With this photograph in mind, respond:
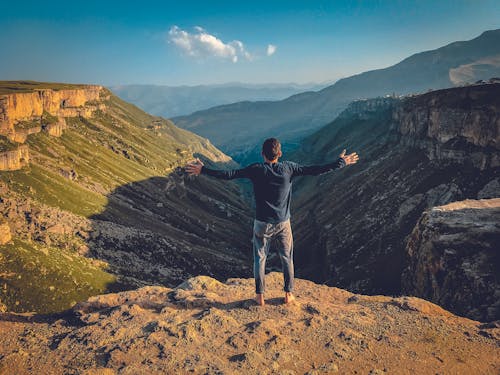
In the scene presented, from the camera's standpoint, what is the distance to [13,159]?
8406cm

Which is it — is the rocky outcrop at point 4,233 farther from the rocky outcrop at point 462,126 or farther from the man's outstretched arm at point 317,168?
the rocky outcrop at point 462,126

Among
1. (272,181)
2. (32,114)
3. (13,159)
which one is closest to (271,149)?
(272,181)

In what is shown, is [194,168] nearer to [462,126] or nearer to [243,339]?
[243,339]

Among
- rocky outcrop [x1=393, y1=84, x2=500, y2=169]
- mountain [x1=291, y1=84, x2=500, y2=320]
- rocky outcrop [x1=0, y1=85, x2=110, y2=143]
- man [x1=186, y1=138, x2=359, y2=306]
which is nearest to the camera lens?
man [x1=186, y1=138, x2=359, y2=306]

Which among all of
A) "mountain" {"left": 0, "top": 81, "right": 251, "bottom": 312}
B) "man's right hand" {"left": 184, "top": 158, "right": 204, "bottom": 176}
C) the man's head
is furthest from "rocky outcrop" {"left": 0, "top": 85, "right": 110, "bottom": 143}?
the man's head

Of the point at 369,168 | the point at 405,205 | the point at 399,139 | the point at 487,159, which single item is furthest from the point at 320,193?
the point at 487,159

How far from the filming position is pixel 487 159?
67062 mm

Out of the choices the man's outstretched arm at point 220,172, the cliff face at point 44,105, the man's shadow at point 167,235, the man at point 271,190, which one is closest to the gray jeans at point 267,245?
the man at point 271,190

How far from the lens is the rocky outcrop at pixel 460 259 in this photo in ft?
87.6

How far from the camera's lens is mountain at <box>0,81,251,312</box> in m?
59.3

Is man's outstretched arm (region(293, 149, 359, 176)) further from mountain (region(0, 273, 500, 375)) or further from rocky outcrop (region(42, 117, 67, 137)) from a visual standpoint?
rocky outcrop (region(42, 117, 67, 137))

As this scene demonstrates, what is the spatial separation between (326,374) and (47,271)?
60350 mm

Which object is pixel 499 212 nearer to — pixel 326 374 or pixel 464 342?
pixel 464 342

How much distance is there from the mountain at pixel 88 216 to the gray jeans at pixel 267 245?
50.9 metres
